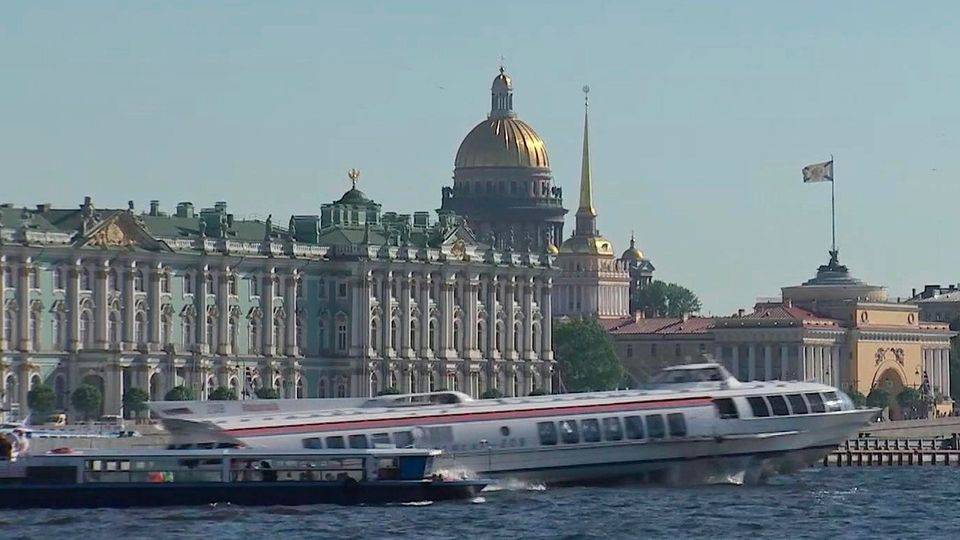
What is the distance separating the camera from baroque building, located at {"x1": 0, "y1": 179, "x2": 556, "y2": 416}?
16675 centimetres

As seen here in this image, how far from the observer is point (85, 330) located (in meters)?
168

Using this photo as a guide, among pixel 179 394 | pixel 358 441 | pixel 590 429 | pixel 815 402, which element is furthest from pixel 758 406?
pixel 179 394

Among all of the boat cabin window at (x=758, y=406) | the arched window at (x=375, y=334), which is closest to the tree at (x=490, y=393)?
the arched window at (x=375, y=334)

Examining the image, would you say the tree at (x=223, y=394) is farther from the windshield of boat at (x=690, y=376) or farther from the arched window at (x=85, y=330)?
the windshield of boat at (x=690, y=376)

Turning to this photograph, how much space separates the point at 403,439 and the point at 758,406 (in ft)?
35.6

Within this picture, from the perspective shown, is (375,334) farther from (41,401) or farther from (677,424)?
(677,424)

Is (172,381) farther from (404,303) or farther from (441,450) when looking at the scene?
(441,450)

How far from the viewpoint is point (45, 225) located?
6644 inches

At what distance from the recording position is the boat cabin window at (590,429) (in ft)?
354

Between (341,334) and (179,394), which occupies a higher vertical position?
(341,334)

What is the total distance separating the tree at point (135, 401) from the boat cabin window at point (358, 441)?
58640 millimetres

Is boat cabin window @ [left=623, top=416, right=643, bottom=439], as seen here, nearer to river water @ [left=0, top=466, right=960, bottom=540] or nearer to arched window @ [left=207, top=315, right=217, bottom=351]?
river water @ [left=0, top=466, right=960, bottom=540]

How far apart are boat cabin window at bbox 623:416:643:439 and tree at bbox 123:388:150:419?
58.0 m

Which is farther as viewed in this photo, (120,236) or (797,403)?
(120,236)
